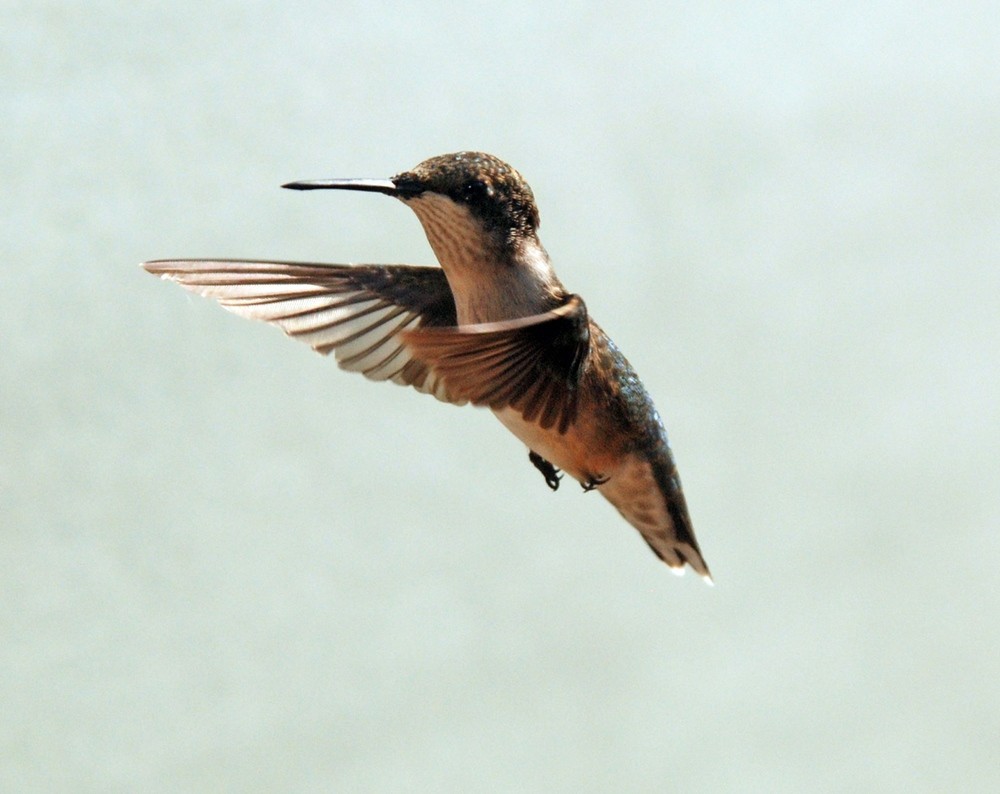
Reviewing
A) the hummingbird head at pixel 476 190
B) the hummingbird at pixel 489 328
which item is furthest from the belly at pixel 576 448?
the hummingbird head at pixel 476 190

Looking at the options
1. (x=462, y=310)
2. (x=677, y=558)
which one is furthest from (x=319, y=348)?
(x=677, y=558)

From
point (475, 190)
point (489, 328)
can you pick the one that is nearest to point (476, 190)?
point (475, 190)

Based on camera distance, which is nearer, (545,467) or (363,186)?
(363,186)

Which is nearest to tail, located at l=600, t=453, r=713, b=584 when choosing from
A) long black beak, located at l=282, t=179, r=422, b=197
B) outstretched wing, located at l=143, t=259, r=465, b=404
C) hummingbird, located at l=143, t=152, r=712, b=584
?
hummingbird, located at l=143, t=152, r=712, b=584

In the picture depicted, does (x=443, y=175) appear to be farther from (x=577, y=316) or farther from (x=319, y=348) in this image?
(x=319, y=348)

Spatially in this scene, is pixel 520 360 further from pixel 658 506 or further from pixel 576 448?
pixel 658 506

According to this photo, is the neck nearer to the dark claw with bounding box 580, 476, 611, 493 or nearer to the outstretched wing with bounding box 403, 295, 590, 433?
the outstretched wing with bounding box 403, 295, 590, 433

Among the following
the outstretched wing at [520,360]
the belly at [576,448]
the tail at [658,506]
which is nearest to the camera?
the outstretched wing at [520,360]

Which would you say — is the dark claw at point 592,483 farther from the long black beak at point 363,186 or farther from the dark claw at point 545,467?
the long black beak at point 363,186
